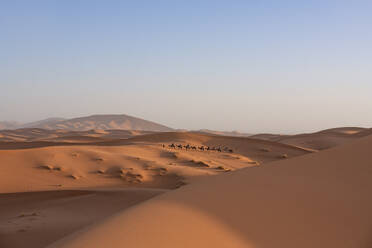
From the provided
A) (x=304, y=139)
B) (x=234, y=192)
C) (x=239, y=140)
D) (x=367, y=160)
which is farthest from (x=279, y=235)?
(x=304, y=139)

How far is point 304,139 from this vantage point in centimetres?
3027

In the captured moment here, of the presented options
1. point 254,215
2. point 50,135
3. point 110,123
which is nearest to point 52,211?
point 254,215

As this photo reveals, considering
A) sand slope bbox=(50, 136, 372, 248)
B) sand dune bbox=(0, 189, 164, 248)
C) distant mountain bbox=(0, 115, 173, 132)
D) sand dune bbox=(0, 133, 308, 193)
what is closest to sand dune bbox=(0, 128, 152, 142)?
sand dune bbox=(0, 133, 308, 193)

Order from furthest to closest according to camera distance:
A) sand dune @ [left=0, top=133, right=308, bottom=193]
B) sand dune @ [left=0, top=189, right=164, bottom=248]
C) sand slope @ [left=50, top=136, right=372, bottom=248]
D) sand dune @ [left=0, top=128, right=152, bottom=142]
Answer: sand dune @ [left=0, top=128, right=152, bottom=142]
sand dune @ [left=0, top=133, right=308, bottom=193]
sand dune @ [left=0, top=189, right=164, bottom=248]
sand slope @ [left=50, top=136, right=372, bottom=248]

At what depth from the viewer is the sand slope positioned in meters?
2.65

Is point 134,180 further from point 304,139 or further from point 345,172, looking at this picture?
point 304,139

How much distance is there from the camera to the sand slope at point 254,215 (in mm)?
2650

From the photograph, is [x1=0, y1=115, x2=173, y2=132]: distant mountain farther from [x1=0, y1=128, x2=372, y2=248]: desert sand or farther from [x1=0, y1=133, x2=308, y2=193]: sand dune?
[x1=0, y1=128, x2=372, y2=248]: desert sand

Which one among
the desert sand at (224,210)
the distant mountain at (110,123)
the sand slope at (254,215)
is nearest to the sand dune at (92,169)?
the desert sand at (224,210)

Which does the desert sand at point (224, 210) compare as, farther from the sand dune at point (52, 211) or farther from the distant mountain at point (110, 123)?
the distant mountain at point (110, 123)

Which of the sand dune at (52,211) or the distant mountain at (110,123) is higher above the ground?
the distant mountain at (110,123)

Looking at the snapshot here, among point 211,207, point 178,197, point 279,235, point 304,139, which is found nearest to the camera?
point 279,235

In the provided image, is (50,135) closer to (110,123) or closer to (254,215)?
(254,215)

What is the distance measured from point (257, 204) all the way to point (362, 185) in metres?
1.55
